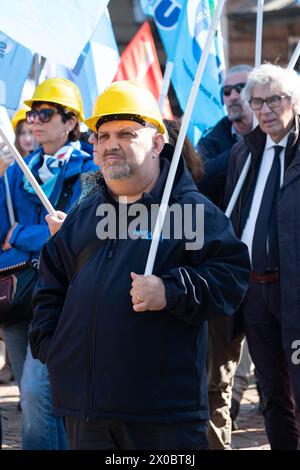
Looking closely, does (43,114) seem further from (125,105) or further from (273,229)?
(125,105)

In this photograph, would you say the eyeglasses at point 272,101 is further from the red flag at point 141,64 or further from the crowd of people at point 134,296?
the red flag at point 141,64

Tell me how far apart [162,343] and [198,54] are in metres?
3.59

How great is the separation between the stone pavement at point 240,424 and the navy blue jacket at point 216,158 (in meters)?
1.64

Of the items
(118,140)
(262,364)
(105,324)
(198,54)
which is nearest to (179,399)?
(105,324)

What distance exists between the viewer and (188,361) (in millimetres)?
3910

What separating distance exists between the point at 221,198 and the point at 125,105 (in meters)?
2.21

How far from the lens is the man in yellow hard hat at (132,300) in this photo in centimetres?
382

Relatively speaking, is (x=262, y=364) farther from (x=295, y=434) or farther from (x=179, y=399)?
(x=179, y=399)

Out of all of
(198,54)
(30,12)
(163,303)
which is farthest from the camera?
(198,54)

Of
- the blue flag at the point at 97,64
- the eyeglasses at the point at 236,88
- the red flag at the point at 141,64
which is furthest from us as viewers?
the red flag at the point at 141,64

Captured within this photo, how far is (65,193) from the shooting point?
5.37 m

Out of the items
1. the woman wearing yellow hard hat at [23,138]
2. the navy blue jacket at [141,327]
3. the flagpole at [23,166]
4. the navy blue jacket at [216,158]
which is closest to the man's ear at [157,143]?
the navy blue jacket at [141,327]

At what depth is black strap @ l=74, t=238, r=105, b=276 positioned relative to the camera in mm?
4051

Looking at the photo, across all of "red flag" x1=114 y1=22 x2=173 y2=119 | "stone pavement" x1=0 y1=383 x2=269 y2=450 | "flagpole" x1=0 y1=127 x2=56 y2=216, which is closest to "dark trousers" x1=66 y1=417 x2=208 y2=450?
→ "flagpole" x1=0 y1=127 x2=56 y2=216
